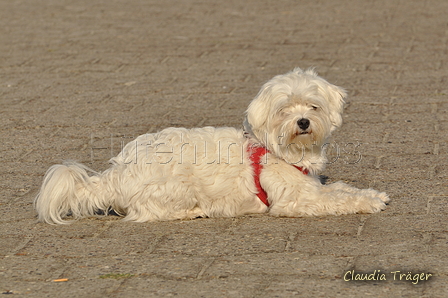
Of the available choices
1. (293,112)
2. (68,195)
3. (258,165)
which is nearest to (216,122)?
(258,165)

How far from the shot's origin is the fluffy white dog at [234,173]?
15.7ft

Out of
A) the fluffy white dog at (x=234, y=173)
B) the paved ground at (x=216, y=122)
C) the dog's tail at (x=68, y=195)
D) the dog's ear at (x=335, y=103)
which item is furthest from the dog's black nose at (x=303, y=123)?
the dog's tail at (x=68, y=195)

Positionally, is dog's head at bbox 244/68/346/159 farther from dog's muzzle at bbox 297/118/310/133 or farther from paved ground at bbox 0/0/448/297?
paved ground at bbox 0/0/448/297

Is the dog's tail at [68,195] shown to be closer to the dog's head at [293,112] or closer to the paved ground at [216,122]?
the paved ground at [216,122]

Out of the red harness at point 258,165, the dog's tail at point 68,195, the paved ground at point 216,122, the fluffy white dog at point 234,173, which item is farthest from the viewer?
the red harness at point 258,165

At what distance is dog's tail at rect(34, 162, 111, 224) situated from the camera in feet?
15.4

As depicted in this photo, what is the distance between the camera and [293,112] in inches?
190

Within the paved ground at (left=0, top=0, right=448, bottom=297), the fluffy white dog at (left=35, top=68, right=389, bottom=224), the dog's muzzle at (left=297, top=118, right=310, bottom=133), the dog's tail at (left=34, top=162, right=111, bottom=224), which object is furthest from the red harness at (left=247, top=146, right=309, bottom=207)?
the dog's tail at (left=34, top=162, right=111, bottom=224)

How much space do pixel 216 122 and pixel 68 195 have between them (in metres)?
2.72

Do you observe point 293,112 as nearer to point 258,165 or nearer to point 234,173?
point 258,165

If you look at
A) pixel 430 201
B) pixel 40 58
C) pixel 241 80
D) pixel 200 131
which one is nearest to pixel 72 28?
pixel 40 58

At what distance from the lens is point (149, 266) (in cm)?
401

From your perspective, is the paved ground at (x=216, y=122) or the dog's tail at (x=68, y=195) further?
the dog's tail at (x=68, y=195)

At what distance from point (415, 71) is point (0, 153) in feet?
17.3
